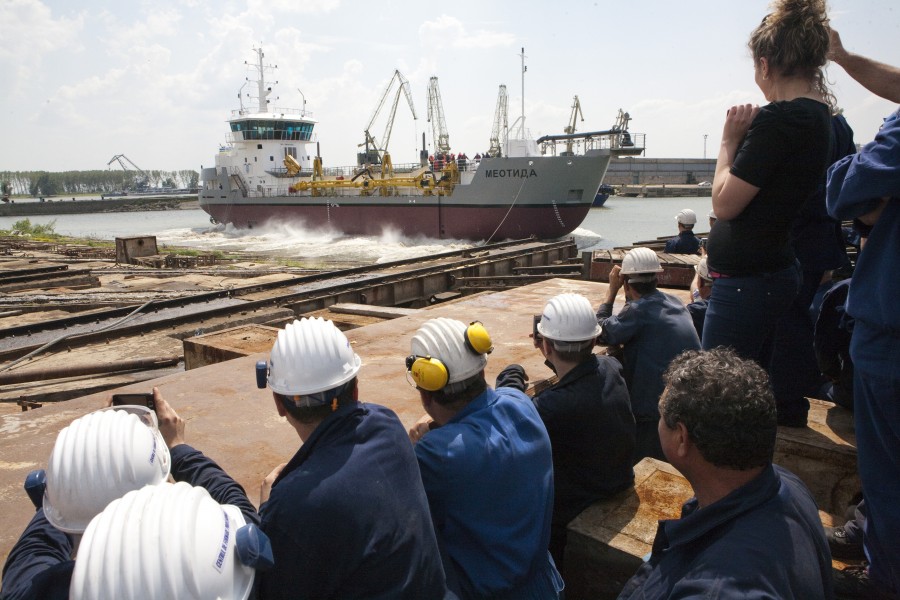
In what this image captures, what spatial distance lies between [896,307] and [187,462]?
2366 millimetres

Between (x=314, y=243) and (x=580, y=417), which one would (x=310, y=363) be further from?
(x=314, y=243)

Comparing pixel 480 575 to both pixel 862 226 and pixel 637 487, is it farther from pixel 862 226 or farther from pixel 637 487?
pixel 862 226

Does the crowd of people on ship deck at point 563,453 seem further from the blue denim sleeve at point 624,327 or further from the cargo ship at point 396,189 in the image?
the cargo ship at point 396,189

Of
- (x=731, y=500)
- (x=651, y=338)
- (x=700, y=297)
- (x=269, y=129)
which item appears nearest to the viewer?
(x=731, y=500)

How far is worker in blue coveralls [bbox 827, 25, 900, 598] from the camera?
183cm

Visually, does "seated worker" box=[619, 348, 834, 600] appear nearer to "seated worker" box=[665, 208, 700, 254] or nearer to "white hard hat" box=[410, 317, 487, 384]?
"white hard hat" box=[410, 317, 487, 384]

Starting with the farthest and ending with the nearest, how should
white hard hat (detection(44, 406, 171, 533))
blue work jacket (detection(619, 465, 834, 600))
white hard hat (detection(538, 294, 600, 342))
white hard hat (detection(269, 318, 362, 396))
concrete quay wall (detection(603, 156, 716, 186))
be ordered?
concrete quay wall (detection(603, 156, 716, 186)) < white hard hat (detection(538, 294, 600, 342)) < white hard hat (detection(269, 318, 362, 396)) < white hard hat (detection(44, 406, 171, 533)) < blue work jacket (detection(619, 465, 834, 600))

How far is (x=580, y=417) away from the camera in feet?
8.77

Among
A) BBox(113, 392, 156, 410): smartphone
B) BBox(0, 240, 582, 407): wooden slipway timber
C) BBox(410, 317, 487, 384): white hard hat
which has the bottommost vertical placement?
BBox(0, 240, 582, 407): wooden slipway timber

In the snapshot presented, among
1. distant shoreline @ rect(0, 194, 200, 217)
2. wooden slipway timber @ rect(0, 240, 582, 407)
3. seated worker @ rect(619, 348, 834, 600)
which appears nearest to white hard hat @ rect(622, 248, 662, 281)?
seated worker @ rect(619, 348, 834, 600)

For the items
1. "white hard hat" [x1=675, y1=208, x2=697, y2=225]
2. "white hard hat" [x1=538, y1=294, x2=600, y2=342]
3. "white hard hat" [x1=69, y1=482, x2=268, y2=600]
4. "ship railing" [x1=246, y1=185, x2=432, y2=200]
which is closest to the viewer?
"white hard hat" [x1=69, y1=482, x2=268, y2=600]

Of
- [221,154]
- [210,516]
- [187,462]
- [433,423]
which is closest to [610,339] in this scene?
[433,423]

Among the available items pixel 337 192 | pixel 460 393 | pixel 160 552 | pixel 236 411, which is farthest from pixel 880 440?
pixel 337 192

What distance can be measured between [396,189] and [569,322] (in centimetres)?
3029
